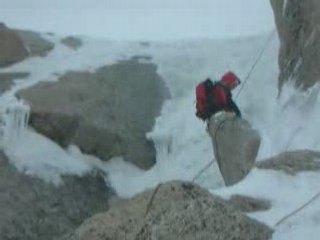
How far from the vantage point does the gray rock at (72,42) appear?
58.2 feet

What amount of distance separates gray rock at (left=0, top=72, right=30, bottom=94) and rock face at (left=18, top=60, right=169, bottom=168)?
49 cm

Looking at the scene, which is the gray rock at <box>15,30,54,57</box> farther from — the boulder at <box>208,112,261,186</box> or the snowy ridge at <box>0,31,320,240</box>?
the boulder at <box>208,112,261,186</box>

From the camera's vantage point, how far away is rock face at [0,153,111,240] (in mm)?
11359

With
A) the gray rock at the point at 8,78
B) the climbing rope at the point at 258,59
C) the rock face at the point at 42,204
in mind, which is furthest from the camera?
the climbing rope at the point at 258,59

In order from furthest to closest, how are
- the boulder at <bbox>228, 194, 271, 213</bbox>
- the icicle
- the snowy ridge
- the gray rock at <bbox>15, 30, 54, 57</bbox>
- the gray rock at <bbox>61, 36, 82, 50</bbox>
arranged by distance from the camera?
the gray rock at <bbox>61, 36, 82, 50</bbox> → the gray rock at <bbox>15, 30, 54, 57</bbox> → the icicle → the snowy ridge → the boulder at <bbox>228, 194, 271, 213</bbox>

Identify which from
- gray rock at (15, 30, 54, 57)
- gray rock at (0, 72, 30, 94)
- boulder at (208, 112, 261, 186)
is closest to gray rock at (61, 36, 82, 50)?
gray rock at (15, 30, 54, 57)

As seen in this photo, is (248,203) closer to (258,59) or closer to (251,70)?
(251,70)

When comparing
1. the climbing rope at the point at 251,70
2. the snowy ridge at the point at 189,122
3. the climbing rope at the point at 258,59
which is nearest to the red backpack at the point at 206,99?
the snowy ridge at the point at 189,122

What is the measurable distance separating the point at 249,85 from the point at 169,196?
922cm

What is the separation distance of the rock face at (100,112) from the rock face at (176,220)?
276 inches

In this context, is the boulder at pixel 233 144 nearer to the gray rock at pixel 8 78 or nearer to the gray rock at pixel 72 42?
the gray rock at pixel 8 78

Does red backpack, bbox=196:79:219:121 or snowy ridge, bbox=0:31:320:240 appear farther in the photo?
red backpack, bbox=196:79:219:121

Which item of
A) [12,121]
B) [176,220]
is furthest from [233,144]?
[176,220]

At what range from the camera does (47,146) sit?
13.1 metres
